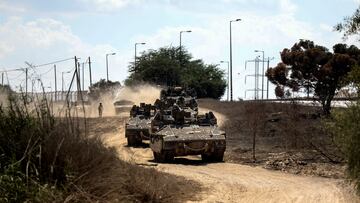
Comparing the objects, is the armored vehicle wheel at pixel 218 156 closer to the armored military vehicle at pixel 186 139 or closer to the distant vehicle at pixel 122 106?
the armored military vehicle at pixel 186 139

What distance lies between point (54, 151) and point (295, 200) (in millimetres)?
6635

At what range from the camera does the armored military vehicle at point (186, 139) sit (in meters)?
24.6

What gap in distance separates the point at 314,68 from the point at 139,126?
13.7 metres

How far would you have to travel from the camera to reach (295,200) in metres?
15.7

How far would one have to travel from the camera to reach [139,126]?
33844 mm

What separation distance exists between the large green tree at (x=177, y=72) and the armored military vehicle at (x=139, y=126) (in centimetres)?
4027

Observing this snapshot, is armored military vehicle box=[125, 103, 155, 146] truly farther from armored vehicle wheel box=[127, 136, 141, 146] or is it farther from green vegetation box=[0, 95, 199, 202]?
green vegetation box=[0, 95, 199, 202]

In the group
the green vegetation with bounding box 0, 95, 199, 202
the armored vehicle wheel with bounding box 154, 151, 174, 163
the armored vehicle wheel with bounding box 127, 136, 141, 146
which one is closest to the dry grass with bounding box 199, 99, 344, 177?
the armored vehicle wheel with bounding box 154, 151, 174, 163

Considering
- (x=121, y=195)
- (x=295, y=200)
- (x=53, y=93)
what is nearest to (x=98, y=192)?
(x=121, y=195)

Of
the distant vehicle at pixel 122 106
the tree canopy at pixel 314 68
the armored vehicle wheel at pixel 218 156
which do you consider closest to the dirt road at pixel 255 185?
the armored vehicle wheel at pixel 218 156

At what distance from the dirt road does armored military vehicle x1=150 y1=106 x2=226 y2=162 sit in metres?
0.77

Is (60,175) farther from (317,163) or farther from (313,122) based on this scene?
(313,122)

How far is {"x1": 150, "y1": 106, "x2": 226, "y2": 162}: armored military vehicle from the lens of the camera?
2458cm

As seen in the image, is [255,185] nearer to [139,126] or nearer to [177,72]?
[139,126]
